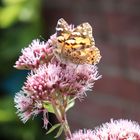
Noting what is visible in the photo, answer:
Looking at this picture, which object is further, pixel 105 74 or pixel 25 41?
pixel 25 41

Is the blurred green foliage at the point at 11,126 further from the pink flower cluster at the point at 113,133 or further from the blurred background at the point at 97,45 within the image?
the pink flower cluster at the point at 113,133

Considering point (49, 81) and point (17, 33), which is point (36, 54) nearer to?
point (49, 81)

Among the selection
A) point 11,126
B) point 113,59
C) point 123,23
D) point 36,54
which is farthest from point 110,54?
point 36,54

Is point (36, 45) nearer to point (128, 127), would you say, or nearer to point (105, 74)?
point (128, 127)

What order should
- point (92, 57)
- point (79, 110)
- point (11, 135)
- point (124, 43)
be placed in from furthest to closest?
point (11, 135), point (79, 110), point (124, 43), point (92, 57)

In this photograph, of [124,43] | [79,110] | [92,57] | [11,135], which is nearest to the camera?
[92,57]

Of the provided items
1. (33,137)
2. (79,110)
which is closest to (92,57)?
(79,110)

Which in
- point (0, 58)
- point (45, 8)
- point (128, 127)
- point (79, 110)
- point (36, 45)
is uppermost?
point (45, 8)

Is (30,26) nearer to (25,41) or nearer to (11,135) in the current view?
(25,41)

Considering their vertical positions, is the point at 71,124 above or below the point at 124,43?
below
